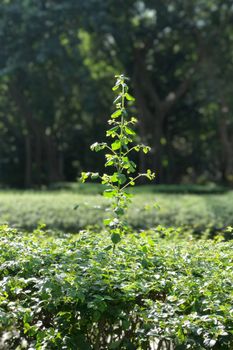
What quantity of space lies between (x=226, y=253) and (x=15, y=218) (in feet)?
17.1

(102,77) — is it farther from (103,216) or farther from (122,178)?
(122,178)

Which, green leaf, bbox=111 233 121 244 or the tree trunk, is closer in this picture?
green leaf, bbox=111 233 121 244

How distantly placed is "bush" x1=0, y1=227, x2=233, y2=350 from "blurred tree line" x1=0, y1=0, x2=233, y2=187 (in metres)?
14.8

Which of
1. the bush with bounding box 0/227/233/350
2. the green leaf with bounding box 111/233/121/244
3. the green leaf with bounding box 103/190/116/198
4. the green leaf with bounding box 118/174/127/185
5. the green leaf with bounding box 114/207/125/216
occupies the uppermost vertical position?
the green leaf with bounding box 118/174/127/185

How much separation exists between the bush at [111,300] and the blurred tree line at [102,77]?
48.7ft

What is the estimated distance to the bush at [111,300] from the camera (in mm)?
2459

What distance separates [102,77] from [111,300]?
20.4 metres

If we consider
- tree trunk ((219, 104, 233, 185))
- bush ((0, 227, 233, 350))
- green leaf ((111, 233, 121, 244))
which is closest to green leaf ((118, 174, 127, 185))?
green leaf ((111, 233, 121, 244))

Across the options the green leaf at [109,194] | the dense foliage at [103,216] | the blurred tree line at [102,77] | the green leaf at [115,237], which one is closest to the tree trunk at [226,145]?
the blurred tree line at [102,77]

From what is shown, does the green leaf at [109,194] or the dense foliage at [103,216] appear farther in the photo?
the dense foliage at [103,216]

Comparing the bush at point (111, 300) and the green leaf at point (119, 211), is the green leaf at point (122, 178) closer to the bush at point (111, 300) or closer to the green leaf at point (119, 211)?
the green leaf at point (119, 211)

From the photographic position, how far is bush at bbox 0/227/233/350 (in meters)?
2.46

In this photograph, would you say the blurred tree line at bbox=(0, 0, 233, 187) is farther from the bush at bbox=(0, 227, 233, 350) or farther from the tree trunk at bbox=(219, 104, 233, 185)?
the bush at bbox=(0, 227, 233, 350)

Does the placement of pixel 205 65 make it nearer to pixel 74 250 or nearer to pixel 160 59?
pixel 160 59
